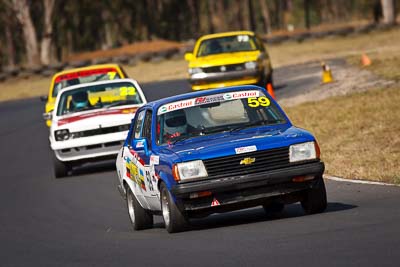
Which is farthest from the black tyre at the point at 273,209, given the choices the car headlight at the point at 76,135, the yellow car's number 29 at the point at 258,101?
the car headlight at the point at 76,135

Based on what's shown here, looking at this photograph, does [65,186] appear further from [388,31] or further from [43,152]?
[388,31]

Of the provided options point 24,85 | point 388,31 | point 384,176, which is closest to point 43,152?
point 384,176

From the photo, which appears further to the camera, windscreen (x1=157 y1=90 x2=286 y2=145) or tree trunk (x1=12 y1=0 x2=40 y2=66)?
tree trunk (x1=12 y1=0 x2=40 y2=66)

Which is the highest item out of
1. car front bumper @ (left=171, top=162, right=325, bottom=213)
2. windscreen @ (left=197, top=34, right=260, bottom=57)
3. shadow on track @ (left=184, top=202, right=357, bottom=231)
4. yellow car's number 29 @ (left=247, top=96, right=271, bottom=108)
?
yellow car's number 29 @ (left=247, top=96, right=271, bottom=108)

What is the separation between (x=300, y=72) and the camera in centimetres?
4028

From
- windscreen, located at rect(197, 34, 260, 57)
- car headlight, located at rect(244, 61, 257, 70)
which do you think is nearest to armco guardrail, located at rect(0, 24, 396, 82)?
windscreen, located at rect(197, 34, 260, 57)

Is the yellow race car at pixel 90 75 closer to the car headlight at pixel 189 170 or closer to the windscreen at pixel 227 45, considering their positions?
the windscreen at pixel 227 45

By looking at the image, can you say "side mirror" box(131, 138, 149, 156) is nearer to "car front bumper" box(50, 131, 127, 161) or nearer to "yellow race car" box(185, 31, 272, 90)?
"car front bumper" box(50, 131, 127, 161)

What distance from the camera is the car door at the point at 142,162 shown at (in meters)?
10.8

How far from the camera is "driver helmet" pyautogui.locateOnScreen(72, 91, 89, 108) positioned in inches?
754

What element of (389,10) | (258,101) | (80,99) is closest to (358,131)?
(80,99)

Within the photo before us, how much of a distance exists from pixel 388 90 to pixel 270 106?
14876 millimetres

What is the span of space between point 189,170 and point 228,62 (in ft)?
63.5

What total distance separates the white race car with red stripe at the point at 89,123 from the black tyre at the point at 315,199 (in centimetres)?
802
